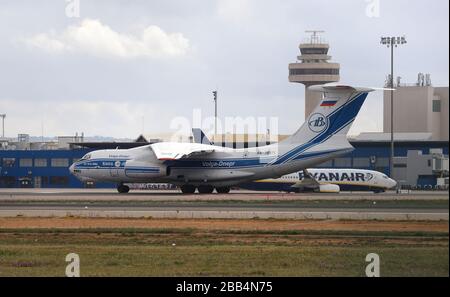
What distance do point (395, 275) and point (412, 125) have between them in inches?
5092

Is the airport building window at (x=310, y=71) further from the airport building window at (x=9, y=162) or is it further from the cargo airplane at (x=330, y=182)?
the cargo airplane at (x=330, y=182)

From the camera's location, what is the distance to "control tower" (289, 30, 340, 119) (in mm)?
176500

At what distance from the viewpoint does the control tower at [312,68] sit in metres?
176

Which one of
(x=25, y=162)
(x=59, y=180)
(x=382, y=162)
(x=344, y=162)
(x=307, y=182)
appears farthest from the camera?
(x=59, y=180)

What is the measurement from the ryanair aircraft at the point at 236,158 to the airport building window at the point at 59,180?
27522 mm

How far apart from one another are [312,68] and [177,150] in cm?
9649

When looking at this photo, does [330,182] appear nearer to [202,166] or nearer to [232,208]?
[202,166]

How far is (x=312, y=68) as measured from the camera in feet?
581

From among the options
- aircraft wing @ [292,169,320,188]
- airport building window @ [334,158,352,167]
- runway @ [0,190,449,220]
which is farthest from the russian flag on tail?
airport building window @ [334,158,352,167]

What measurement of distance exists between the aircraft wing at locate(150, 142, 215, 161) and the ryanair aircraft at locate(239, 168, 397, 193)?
9738 mm

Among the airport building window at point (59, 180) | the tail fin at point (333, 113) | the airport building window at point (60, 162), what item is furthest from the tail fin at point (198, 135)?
the airport building window at point (60, 162)

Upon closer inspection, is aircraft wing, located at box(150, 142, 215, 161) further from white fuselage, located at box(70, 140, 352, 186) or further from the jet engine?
the jet engine

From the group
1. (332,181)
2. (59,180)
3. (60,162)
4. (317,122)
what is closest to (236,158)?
(317,122)

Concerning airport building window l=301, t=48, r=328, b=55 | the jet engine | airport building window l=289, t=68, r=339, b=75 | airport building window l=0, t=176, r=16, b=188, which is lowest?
airport building window l=0, t=176, r=16, b=188
